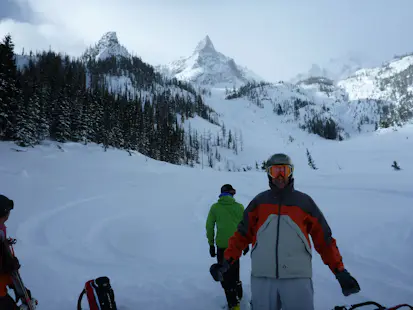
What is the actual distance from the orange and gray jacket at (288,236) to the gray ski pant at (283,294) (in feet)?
0.28

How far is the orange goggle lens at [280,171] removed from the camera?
304 centimetres

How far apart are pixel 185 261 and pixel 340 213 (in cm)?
665

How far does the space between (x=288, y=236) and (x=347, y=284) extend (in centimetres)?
79

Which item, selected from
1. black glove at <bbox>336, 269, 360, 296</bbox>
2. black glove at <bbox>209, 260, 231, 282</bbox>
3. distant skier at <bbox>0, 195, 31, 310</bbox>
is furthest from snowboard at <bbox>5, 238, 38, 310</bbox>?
black glove at <bbox>336, 269, 360, 296</bbox>

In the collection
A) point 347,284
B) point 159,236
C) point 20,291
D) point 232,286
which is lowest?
point 159,236

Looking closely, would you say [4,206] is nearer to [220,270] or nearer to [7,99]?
[220,270]

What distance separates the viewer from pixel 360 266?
21.6 feet

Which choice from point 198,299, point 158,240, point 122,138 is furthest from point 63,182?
point 122,138

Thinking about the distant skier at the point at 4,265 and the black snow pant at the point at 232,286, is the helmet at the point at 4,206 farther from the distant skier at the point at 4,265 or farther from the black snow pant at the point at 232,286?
the black snow pant at the point at 232,286

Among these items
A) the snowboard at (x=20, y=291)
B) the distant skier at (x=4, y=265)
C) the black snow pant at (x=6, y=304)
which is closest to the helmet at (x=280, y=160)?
the distant skier at (x=4, y=265)

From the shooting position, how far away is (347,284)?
2.76 m

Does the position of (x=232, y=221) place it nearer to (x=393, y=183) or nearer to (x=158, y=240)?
(x=158, y=240)

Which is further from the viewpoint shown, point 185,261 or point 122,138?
point 122,138

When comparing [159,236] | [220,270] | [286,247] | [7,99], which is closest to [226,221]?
[220,270]
